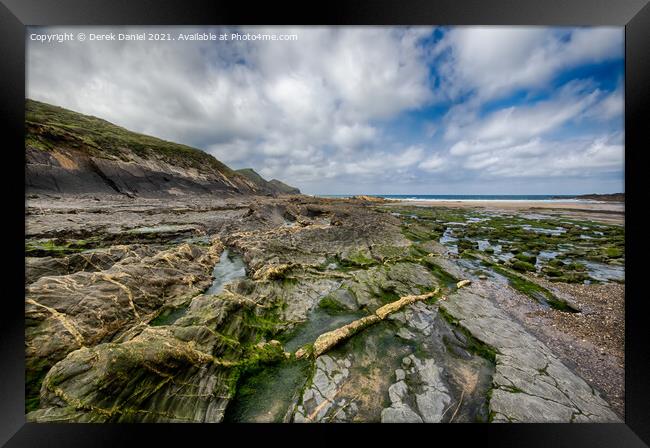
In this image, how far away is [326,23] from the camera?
11.0 ft

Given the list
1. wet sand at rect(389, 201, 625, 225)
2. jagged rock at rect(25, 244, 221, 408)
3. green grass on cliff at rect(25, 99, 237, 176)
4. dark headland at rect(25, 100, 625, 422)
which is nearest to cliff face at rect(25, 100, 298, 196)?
green grass on cliff at rect(25, 99, 237, 176)

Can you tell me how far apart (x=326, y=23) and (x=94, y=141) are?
5307 cm

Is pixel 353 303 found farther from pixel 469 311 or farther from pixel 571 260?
pixel 571 260

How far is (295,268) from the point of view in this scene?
30.8 ft

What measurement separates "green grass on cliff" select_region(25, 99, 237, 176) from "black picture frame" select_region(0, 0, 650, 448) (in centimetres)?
2537

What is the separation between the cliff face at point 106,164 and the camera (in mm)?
26938

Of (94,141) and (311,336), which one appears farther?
(94,141)

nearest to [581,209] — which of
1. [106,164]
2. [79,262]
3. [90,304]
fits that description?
[90,304]

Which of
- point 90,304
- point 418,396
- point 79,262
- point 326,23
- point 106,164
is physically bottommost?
point 418,396

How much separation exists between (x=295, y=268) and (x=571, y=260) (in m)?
16.6

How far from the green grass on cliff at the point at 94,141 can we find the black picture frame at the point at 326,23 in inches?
999

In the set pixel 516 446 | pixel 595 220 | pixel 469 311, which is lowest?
pixel 516 446

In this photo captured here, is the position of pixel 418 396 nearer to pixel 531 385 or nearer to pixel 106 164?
pixel 531 385

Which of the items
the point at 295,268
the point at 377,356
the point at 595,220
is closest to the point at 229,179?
the point at 295,268
